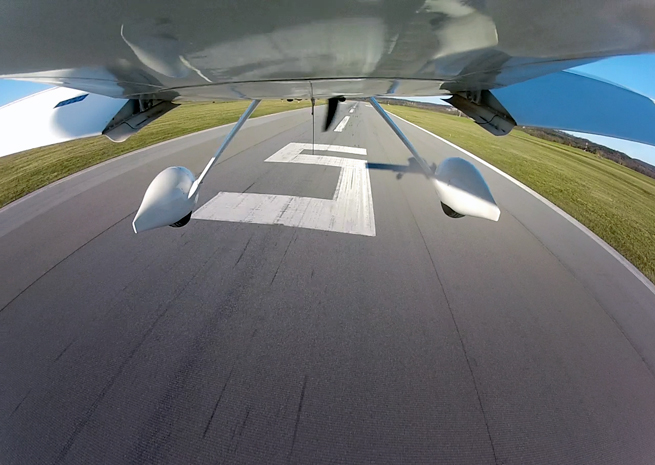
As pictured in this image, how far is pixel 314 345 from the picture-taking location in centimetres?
215

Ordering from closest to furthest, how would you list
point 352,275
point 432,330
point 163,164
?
point 432,330, point 352,275, point 163,164

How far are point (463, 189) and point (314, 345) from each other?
198 cm

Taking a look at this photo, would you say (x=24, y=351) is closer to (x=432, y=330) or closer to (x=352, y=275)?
(x=352, y=275)

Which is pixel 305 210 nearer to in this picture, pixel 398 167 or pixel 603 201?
pixel 398 167

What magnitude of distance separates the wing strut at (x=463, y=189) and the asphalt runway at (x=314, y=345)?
37.2 inches

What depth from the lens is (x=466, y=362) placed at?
6.86ft

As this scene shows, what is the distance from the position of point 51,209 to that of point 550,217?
8776 mm

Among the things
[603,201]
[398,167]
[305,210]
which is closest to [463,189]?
[305,210]

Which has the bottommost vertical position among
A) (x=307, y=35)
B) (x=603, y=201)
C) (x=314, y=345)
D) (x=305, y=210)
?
(x=314, y=345)

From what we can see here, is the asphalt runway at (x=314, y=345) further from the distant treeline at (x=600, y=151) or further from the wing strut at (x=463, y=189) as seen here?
the distant treeline at (x=600, y=151)

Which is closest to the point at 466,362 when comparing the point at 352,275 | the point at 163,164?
the point at 352,275

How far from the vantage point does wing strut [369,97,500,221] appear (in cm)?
239

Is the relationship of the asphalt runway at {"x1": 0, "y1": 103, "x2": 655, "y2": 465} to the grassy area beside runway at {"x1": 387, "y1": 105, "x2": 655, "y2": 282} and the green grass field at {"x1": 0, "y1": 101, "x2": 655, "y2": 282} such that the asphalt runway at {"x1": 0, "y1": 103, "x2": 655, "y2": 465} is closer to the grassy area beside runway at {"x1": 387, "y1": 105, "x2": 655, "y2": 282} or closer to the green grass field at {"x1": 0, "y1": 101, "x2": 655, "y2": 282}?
the grassy area beside runway at {"x1": 387, "y1": 105, "x2": 655, "y2": 282}

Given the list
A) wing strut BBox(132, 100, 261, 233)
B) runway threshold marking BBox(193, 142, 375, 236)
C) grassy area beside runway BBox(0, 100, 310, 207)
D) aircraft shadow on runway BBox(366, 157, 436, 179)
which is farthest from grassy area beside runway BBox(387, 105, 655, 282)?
grassy area beside runway BBox(0, 100, 310, 207)
